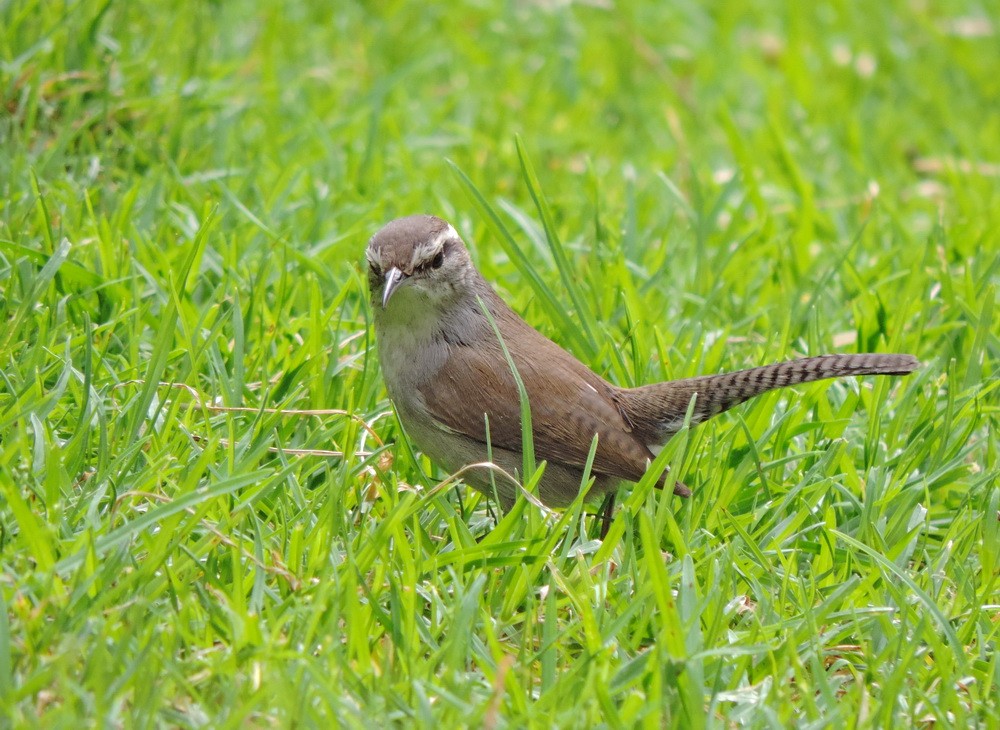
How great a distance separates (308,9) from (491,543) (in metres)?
5.65

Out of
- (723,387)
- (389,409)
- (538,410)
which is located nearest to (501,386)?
(538,410)

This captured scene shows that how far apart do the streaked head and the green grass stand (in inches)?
12.3

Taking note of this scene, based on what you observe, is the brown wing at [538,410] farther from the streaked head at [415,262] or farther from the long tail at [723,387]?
the streaked head at [415,262]

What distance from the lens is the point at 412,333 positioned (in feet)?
14.1

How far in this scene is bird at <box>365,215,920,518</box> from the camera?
A: 4.12 meters

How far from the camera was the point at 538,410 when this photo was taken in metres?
4.18

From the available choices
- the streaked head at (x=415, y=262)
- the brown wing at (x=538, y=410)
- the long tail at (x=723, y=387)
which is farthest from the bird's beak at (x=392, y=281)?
the long tail at (x=723, y=387)

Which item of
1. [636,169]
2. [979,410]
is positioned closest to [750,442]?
[979,410]

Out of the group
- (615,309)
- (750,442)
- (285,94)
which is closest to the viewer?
(750,442)

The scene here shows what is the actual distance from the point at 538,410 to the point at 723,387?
2.06 feet

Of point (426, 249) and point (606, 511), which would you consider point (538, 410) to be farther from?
point (426, 249)

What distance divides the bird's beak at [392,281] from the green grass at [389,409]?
1.45 feet

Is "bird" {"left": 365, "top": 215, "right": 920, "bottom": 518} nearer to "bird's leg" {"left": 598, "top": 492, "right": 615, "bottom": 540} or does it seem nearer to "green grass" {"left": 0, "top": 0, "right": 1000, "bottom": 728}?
"bird's leg" {"left": 598, "top": 492, "right": 615, "bottom": 540}

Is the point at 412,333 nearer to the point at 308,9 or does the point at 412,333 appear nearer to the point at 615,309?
the point at 615,309
